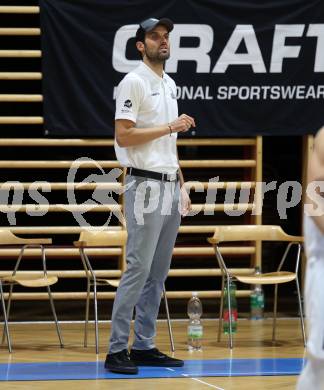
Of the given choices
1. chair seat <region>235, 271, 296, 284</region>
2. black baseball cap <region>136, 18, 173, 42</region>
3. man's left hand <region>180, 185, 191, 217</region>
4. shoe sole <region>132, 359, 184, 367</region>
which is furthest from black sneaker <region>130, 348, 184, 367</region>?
black baseball cap <region>136, 18, 173, 42</region>

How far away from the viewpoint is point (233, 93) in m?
9.24

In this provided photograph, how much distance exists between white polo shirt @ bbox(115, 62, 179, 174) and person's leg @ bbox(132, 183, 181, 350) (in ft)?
0.74

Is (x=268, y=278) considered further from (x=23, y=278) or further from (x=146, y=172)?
(x=23, y=278)

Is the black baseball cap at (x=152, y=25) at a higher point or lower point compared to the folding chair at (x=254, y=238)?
higher

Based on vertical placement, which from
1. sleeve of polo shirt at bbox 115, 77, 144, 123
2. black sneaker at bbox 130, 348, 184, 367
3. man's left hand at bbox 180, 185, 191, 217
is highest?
sleeve of polo shirt at bbox 115, 77, 144, 123

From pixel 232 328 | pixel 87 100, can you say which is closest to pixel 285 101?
pixel 87 100

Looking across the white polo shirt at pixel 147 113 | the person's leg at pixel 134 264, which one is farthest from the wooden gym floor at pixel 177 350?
the white polo shirt at pixel 147 113

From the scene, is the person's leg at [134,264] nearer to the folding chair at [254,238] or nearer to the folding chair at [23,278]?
the folding chair at [23,278]

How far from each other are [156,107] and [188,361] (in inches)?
72.2

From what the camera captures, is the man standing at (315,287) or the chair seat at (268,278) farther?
the chair seat at (268,278)

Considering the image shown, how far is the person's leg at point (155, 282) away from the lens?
20.9ft

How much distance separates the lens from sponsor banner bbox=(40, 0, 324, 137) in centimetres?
899

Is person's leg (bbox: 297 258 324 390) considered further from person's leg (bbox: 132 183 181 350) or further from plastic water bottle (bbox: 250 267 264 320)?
plastic water bottle (bbox: 250 267 264 320)

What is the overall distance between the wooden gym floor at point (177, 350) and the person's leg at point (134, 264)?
0.35 metres
